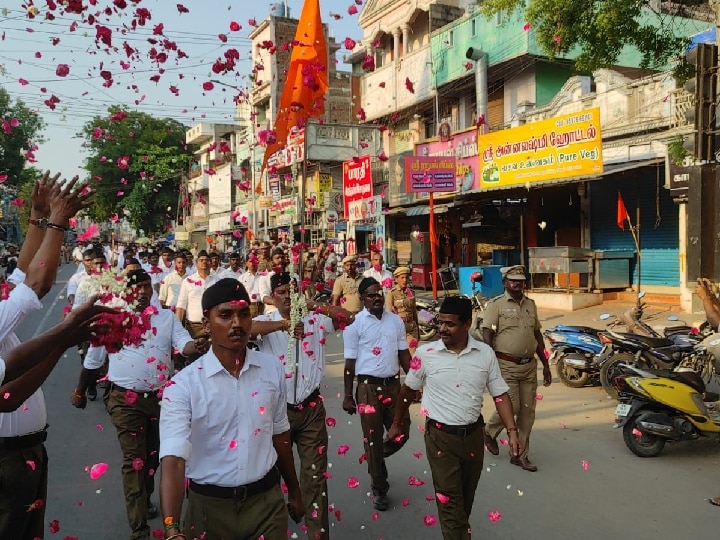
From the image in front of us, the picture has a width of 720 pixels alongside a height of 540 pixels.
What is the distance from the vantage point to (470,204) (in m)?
19.5

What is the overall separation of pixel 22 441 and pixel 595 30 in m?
8.97

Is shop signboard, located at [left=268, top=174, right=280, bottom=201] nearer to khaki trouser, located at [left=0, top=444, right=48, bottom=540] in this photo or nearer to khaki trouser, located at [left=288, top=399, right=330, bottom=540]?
khaki trouser, located at [left=288, top=399, right=330, bottom=540]

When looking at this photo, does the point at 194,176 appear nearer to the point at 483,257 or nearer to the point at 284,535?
the point at 483,257

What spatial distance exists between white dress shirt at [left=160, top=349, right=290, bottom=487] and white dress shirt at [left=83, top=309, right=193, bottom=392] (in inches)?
88.1

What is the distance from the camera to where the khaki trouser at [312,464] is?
422 centimetres

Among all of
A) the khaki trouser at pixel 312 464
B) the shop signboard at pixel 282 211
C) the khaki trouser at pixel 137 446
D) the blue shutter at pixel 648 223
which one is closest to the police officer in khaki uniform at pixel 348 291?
the khaki trouser at pixel 137 446

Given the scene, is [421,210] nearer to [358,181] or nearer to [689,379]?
[358,181]

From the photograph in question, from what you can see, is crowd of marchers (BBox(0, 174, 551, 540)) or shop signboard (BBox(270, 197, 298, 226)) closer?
crowd of marchers (BBox(0, 174, 551, 540))

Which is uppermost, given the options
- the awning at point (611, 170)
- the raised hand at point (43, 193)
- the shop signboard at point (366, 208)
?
the awning at point (611, 170)

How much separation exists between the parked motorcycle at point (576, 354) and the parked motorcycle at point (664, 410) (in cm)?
233

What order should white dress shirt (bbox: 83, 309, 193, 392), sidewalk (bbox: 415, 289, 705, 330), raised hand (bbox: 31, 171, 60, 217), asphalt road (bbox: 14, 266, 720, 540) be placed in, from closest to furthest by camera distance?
raised hand (bbox: 31, 171, 60, 217) → asphalt road (bbox: 14, 266, 720, 540) → white dress shirt (bbox: 83, 309, 193, 392) → sidewalk (bbox: 415, 289, 705, 330)

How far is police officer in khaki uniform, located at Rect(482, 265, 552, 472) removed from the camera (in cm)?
602

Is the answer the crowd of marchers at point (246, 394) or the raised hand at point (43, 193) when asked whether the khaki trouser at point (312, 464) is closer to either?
the crowd of marchers at point (246, 394)

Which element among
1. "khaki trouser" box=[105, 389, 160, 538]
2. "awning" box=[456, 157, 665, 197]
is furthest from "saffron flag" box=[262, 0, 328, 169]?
"awning" box=[456, 157, 665, 197]
